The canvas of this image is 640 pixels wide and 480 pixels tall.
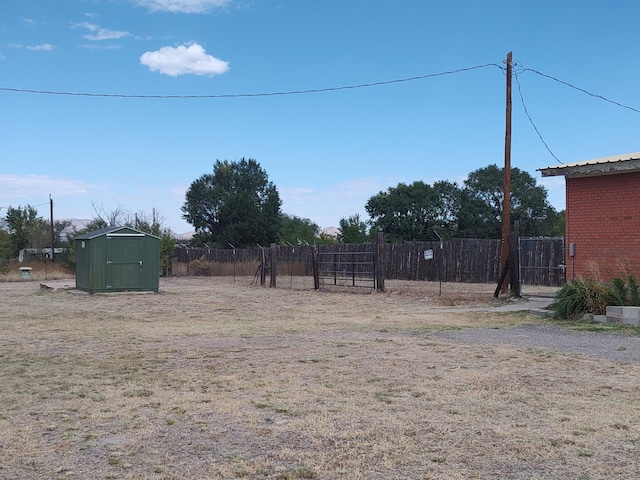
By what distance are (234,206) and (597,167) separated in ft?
184

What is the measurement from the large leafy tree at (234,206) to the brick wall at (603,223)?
→ 54.1 m

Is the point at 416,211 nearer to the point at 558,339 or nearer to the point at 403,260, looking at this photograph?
the point at 403,260

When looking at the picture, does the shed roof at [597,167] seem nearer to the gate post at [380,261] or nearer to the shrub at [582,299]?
the shrub at [582,299]

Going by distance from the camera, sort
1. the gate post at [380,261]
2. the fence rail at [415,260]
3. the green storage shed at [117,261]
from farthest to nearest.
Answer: the fence rail at [415,260]
the green storage shed at [117,261]
the gate post at [380,261]

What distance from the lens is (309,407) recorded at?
6562 millimetres

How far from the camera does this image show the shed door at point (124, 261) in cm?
2539

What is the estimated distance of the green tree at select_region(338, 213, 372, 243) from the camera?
52.0 metres

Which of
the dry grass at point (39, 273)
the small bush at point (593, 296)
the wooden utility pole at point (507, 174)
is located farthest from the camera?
the dry grass at point (39, 273)

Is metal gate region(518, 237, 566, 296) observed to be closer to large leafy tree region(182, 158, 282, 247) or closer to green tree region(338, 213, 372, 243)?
green tree region(338, 213, 372, 243)

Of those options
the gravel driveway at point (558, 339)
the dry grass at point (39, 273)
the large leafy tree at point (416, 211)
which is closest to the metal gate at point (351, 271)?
the gravel driveway at point (558, 339)

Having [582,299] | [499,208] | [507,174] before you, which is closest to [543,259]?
[507,174]

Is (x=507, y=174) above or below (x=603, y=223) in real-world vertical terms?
above

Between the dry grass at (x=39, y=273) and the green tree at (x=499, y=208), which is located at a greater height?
the green tree at (x=499, y=208)

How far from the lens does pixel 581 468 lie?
4.71m
